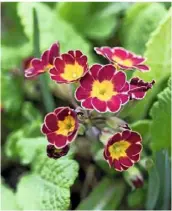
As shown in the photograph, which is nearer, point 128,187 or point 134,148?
point 134,148

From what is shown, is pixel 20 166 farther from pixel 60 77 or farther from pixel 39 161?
pixel 60 77

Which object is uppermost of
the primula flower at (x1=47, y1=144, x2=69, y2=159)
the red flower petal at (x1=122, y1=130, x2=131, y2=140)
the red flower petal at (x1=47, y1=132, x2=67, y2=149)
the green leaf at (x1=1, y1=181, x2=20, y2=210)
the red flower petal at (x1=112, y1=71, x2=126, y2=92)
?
the red flower petal at (x1=112, y1=71, x2=126, y2=92)

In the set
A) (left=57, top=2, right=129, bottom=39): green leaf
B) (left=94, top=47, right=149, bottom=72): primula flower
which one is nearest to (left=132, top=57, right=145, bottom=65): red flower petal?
(left=94, top=47, right=149, bottom=72): primula flower

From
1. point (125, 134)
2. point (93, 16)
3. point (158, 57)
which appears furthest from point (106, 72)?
point (93, 16)

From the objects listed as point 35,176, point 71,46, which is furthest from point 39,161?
point 71,46

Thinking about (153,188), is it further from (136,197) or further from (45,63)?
(45,63)

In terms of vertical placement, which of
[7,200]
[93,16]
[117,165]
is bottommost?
[7,200]

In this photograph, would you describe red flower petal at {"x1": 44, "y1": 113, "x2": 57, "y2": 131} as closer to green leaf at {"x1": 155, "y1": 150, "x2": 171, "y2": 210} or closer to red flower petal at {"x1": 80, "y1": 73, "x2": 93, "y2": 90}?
red flower petal at {"x1": 80, "y1": 73, "x2": 93, "y2": 90}
